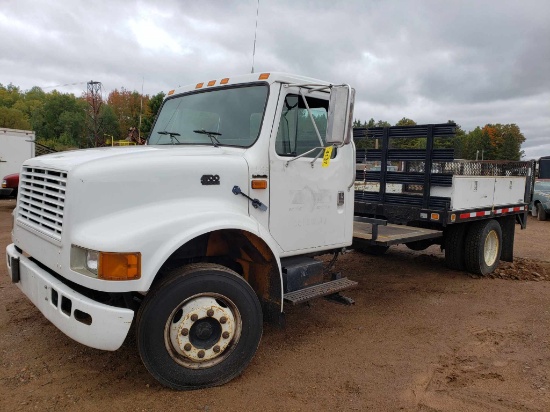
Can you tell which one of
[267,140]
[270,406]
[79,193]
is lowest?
[270,406]

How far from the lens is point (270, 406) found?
297cm

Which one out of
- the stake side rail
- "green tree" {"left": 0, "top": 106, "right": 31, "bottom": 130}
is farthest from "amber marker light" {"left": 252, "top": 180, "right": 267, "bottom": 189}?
"green tree" {"left": 0, "top": 106, "right": 31, "bottom": 130}

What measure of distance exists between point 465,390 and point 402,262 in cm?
442

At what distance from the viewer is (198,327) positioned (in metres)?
3.09

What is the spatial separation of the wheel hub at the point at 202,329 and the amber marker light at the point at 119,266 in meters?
0.46

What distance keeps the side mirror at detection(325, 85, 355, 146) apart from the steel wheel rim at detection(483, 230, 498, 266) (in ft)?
14.3

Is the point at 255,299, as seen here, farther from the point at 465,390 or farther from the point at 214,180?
the point at 465,390

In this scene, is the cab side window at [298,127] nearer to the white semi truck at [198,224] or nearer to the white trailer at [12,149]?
the white semi truck at [198,224]

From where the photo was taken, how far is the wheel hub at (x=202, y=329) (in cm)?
301

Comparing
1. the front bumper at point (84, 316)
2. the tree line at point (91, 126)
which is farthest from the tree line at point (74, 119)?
the front bumper at point (84, 316)

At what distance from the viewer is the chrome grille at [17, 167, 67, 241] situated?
2963 millimetres

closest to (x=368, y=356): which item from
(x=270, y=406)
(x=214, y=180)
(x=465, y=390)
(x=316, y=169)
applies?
(x=465, y=390)

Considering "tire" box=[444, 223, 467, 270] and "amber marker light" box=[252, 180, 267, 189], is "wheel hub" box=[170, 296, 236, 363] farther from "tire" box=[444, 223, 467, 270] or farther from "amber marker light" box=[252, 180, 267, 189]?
"tire" box=[444, 223, 467, 270]

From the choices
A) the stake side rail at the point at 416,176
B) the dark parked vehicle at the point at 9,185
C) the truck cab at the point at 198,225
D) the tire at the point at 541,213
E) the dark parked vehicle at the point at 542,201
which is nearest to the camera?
the truck cab at the point at 198,225
